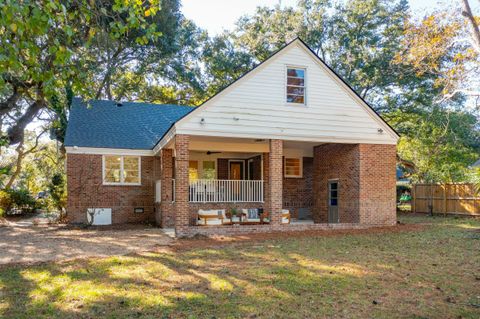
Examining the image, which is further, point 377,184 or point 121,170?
point 121,170

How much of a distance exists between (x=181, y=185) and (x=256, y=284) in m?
6.31

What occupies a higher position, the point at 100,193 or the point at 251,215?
the point at 100,193

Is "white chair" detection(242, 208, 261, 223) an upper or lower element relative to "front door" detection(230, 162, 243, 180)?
lower

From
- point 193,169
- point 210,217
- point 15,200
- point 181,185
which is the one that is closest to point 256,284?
point 181,185

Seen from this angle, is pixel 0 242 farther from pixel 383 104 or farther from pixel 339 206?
pixel 383 104

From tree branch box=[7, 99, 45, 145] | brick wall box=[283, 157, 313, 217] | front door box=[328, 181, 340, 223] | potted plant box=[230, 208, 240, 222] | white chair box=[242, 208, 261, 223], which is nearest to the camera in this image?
potted plant box=[230, 208, 240, 222]

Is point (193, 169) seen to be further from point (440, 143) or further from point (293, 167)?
point (440, 143)

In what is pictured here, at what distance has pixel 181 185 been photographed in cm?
1216

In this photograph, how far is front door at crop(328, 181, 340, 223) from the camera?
15805 mm

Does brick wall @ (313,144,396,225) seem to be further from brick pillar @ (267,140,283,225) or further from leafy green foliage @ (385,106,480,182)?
leafy green foliage @ (385,106,480,182)

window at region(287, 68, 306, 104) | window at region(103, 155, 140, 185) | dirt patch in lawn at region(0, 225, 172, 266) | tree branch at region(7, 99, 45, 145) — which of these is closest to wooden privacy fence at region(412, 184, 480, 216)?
window at region(287, 68, 306, 104)

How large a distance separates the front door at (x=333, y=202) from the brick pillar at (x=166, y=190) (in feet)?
22.1

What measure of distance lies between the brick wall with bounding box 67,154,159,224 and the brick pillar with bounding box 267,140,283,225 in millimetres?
6486

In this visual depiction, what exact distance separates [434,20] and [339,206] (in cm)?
858
